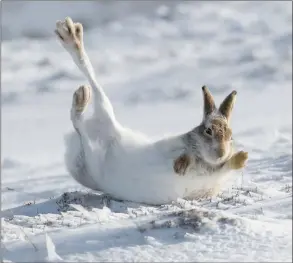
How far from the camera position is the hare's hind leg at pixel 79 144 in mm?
7328

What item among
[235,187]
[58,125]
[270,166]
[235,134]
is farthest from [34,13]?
[235,187]

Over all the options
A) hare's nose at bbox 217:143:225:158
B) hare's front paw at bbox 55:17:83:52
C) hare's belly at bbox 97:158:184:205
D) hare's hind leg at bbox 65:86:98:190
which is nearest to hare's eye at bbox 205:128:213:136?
hare's nose at bbox 217:143:225:158

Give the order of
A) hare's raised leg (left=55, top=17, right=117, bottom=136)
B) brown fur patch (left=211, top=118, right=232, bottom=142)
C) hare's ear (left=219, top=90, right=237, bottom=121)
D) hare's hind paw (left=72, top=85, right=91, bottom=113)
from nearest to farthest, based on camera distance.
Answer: brown fur patch (left=211, top=118, right=232, bottom=142)
hare's ear (left=219, top=90, right=237, bottom=121)
hare's hind paw (left=72, top=85, right=91, bottom=113)
hare's raised leg (left=55, top=17, right=117, bottom=136)

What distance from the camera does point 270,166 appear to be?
9.27 meters

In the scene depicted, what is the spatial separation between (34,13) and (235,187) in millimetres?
15235

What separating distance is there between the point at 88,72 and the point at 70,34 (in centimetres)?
36

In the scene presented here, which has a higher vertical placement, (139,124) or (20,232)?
(139,124)

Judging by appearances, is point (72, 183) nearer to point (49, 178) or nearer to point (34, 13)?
point (49, 178)

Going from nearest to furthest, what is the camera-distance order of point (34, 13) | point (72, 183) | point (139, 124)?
point (72, 183) < point (139, 124) < point (34, 13)

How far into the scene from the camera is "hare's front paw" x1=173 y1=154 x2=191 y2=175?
7113mm

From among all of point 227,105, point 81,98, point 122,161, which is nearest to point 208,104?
point 227,105

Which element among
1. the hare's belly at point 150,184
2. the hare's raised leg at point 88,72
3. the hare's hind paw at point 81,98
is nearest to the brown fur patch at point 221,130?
the hare's belly at point 150,184

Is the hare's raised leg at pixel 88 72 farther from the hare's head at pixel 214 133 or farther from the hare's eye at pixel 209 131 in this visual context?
the hare's eye at pixel 209 131

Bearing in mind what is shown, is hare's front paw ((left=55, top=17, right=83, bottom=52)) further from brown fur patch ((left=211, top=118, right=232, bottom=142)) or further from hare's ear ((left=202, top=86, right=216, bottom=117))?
brown fur patch ((left=211, top=118, right=232, bottom=142))
